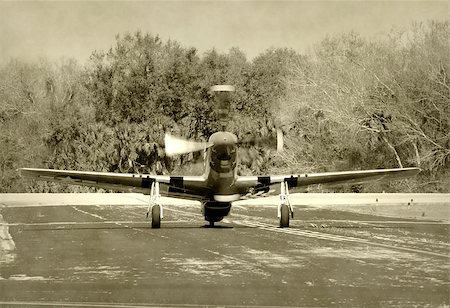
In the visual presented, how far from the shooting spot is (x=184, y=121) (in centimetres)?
4766

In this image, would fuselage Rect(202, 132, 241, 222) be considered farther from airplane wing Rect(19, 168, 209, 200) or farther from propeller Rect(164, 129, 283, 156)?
propeller Rect(164, 129, 283, 156)

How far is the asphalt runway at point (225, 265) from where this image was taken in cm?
1141

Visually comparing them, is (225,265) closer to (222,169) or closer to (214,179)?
(222,169)

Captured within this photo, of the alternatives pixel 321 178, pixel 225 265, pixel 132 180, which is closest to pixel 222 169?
pixel 132 180

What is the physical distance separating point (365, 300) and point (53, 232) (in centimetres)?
1539

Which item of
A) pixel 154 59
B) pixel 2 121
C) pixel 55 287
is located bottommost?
pixel 55 287

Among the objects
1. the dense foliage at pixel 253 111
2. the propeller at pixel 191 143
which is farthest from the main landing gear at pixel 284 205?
the dense foliage at pixel 253 111

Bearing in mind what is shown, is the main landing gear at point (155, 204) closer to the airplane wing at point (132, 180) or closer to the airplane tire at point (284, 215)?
the airplane wing at point (132, 180)

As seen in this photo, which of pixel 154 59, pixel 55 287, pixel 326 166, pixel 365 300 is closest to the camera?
pixel 365 300

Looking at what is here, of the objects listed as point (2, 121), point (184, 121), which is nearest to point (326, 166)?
point (184, 121)

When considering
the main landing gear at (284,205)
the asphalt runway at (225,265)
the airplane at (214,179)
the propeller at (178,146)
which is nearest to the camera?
the asphalt runway at (225,265)

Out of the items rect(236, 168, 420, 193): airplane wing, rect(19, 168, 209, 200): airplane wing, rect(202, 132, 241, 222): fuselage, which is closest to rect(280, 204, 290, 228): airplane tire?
rect(236, 168, 420, 193): airplane wing

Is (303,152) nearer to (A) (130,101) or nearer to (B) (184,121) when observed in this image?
(B) (184,121)

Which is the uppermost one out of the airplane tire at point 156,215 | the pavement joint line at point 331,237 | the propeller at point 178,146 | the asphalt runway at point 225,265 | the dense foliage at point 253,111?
the dense foliage at point 253,111
